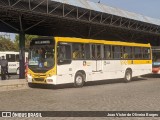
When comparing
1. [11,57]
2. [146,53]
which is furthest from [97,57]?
[11,57]

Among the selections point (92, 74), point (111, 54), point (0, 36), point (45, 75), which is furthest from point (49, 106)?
point (0, 36)

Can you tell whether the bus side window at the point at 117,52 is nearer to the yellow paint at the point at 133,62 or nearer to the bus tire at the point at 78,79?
the yellow paint at the point at 133,62

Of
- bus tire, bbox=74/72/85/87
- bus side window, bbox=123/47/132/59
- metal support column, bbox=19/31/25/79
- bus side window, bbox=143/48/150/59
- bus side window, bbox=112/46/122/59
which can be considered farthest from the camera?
bus side window, bbox=143/48/150/59

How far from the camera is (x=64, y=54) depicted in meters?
19.1

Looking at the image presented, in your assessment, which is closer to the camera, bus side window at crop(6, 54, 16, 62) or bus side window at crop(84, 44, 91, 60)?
bus side window at crop(84, 44, 91, 60)

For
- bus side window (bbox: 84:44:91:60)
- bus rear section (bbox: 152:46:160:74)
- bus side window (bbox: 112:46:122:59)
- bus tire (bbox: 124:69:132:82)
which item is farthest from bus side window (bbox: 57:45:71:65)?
bus rear section (bbox: 152:46:160:74)

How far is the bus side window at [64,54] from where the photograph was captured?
18.9 meters

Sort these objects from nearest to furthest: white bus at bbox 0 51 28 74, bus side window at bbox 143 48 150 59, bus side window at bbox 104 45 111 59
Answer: bus side window at bbox 104 45 111 59 → bus side window at bbox 143 48 150 59 → white bus at bbox 0 51 28 74

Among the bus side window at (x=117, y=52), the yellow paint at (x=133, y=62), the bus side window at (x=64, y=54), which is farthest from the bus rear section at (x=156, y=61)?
the bus side window at (x=64, y=54)

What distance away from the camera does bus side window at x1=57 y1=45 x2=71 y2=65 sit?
61.9 ft

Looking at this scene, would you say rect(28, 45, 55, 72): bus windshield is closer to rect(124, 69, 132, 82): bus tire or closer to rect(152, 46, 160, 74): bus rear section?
rect(124, 69, 132, 82): bus tire

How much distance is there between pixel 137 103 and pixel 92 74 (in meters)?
8.59

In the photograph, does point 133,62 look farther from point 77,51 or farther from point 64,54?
point 64,54

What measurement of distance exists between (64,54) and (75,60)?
3.16 feet
